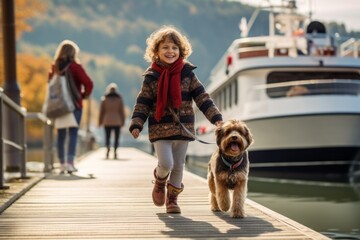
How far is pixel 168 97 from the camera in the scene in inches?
265

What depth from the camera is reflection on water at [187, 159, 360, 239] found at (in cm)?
1002

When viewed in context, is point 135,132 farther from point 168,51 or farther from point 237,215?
point 237,215

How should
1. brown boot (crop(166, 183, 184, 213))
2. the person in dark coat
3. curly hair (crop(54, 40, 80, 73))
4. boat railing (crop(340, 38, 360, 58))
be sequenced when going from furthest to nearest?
1. boat railing (crop(340, 38, 360, 58))
2. the person in dark coat
3. curly hair (crop(54, 40, 80, 73))
4. brown boot (crop(166, 183, 184, 213))

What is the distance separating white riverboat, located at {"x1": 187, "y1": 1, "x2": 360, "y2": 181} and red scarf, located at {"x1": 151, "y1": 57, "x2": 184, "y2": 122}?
12.4m

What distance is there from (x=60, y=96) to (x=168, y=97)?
5302 mm

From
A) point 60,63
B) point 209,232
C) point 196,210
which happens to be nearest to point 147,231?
point 209,232

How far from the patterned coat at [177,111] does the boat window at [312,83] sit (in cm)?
1278

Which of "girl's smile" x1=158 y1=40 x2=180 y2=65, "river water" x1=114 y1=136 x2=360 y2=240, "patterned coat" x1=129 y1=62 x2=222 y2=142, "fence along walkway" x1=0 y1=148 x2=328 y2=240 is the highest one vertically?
"girl's smile" x1=158 y1=40 x2=180 y2=65

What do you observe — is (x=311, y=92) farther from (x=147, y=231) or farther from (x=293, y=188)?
(x=147, y=231)

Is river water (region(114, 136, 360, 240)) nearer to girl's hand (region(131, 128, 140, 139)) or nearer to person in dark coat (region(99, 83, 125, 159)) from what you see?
girl's hand (region(131, 128, 140, 139))

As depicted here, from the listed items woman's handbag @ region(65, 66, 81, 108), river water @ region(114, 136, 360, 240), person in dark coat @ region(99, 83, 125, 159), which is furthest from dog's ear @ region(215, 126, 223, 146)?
person in dark coat @ region(99, 83, 125, 159)

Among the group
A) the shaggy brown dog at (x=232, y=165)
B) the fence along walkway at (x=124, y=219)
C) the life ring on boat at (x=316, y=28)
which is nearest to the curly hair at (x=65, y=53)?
the fence along walkway at (x=124, y=219)

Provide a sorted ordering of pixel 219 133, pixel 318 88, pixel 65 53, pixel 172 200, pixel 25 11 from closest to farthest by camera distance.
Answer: pixel 219 133, pixel 172 200, pixel 65 53, pixel 318 88, pixel 25 11

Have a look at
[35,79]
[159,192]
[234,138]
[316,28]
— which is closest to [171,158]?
[159,192]
